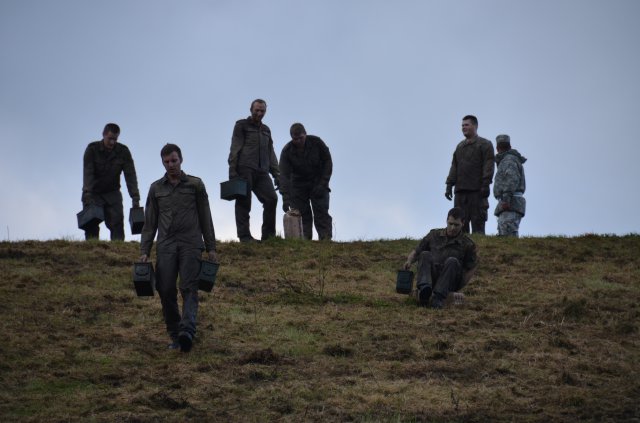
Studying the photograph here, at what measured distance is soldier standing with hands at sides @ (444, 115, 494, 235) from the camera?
19422 millimetres

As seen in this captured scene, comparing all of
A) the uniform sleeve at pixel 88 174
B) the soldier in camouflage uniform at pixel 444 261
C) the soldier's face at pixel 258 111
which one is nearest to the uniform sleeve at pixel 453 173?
the soldier's face at pixel 258 111

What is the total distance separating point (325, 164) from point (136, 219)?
3833 mm

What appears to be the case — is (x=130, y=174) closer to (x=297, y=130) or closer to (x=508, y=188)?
(x=297, y=130)

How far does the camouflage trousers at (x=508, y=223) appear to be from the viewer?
20344 millimetres

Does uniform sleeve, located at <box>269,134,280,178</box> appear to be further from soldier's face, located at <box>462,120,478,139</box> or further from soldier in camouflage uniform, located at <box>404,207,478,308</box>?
soldier in camouflage uniform, located at <box>404,207,478,308</box>

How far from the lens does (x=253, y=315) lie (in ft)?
46.7

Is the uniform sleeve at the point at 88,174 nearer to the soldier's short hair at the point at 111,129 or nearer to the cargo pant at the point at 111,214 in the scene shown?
the cargo pant at the point at 111,214

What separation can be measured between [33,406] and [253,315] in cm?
465

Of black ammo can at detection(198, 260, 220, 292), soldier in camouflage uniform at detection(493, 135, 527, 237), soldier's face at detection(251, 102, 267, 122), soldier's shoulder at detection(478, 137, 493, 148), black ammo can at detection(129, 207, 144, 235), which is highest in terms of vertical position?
soldier's face at detection(251, 102, 267, 122)

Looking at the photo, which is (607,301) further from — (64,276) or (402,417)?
(64,276)

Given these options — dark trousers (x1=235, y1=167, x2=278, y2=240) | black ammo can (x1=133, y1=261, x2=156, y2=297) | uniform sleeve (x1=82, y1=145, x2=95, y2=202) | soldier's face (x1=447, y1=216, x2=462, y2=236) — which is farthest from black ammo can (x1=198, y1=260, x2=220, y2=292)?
uniform sleeve (x1=82, y1=145, x2=95, y2=202)

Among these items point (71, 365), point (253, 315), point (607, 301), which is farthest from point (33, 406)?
point (607, 301)

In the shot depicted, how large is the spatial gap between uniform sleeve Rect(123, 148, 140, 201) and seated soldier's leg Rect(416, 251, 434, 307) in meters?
6.37

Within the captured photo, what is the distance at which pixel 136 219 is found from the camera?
18297mm
